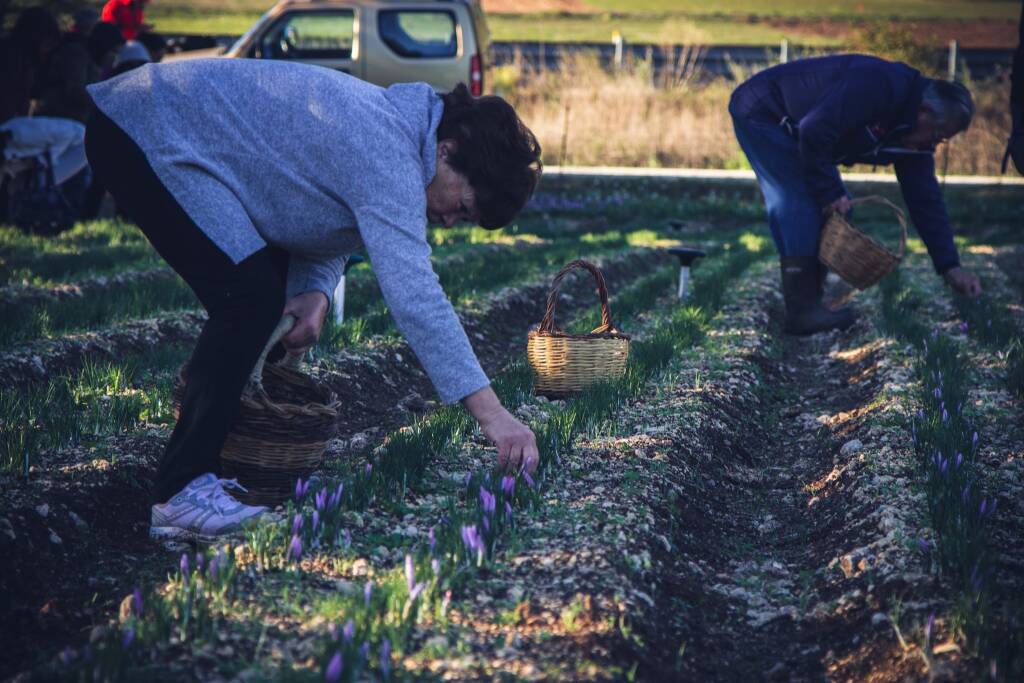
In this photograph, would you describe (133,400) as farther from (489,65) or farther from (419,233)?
(489,65)

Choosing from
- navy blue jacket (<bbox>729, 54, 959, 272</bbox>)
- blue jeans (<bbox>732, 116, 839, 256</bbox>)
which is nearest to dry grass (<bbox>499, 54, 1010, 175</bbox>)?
blue jeans (<bbox>732, 116, 839, 256</bbox>)

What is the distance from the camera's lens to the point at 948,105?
5.89 metres

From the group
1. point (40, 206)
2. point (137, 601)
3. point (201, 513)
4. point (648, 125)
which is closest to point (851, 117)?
point (201, 513)

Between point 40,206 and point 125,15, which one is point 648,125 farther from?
A: point 40,206

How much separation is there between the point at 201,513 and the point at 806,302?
4.95m

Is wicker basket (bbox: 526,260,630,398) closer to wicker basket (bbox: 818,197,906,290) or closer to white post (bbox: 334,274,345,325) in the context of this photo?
white post (bbox: 334,274,345,325)

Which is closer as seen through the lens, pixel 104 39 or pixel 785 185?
pixel 785 185

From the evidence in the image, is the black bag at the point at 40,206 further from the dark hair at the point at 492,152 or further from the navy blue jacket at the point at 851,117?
the dark hair at the point at 492,152

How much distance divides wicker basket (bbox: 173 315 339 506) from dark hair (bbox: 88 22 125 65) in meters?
7.96

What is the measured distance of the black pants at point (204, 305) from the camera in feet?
9.74

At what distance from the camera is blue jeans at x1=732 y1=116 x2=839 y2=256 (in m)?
6.70

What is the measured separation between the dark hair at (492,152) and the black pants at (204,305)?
2.15 ft


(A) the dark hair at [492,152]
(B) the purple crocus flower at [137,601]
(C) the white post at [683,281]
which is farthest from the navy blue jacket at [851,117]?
(B) the purple crocus flower at [137,601]

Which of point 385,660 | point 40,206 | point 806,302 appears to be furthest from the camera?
point 40,206
